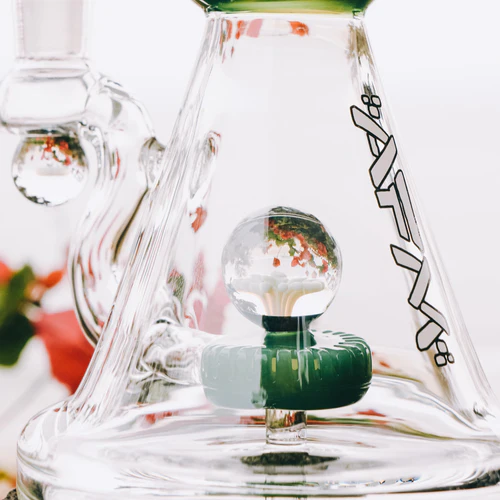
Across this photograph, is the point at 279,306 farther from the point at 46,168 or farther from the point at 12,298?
the point at 12,298

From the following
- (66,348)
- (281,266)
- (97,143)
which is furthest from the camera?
(66,348)

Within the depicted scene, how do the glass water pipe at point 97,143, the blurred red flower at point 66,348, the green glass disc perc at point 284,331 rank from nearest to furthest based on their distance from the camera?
the green glass disc perc at point 284,331
the glass water pipe at point 97,143
the blurred red flower at point 66,348

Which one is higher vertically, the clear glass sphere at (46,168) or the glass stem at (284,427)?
the clear glass sphere at (46,168)

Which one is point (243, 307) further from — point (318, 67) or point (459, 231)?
point (459, 231)

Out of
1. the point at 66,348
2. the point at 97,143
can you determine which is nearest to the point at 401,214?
the point at 97,143


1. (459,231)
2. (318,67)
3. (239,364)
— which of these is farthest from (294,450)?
(459,231)

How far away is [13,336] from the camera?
750 mm

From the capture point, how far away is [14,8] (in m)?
0.53

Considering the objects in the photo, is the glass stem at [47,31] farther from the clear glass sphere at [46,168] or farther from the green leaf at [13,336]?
the green leaf at [13,336]

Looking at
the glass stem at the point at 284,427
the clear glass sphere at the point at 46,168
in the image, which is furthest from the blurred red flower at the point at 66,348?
the glass stem at the point at 284,427

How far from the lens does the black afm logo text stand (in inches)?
15.7

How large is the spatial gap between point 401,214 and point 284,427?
10cm

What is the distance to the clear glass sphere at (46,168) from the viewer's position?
0.54 m

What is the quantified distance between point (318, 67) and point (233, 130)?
1.8 inches
